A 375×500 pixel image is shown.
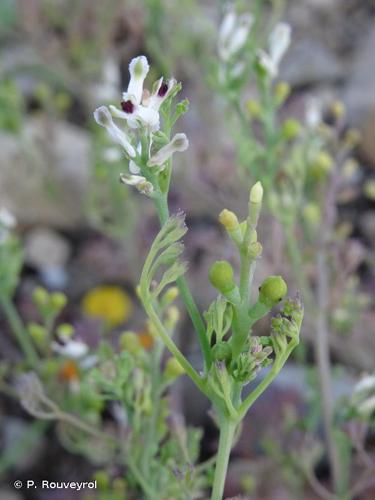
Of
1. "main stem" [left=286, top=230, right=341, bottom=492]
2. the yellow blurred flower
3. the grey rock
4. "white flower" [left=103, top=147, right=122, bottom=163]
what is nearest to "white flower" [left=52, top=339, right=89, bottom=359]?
"main stem" [left=286, top=230, right=341, bottom=492]

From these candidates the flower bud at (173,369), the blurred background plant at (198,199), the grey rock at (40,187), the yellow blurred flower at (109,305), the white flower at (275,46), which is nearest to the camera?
the flower bud at (173,369)

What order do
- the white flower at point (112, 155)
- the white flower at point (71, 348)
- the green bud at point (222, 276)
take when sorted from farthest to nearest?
the white flower at point (112, 155) < the white flower at point (71, 348) < the green bud at point (222, 276)

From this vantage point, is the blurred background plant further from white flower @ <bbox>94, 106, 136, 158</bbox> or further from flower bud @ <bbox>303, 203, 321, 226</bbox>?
white flower @ <bbox>94, 106, 136, 158</bbox>

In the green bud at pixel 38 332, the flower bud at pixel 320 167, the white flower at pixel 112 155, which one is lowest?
the green bud at pixel 38 332

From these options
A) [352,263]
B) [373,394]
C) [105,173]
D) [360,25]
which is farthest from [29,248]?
[360,25]

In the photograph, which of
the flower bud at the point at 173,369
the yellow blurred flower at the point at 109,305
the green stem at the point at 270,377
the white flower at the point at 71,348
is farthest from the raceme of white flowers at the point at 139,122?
the yellow blurred flower at the point at 109,305

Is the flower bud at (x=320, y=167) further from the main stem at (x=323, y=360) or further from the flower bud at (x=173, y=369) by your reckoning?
the flower bud at (x=173, y=369)

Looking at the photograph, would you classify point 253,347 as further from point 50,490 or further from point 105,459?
point 50,490
